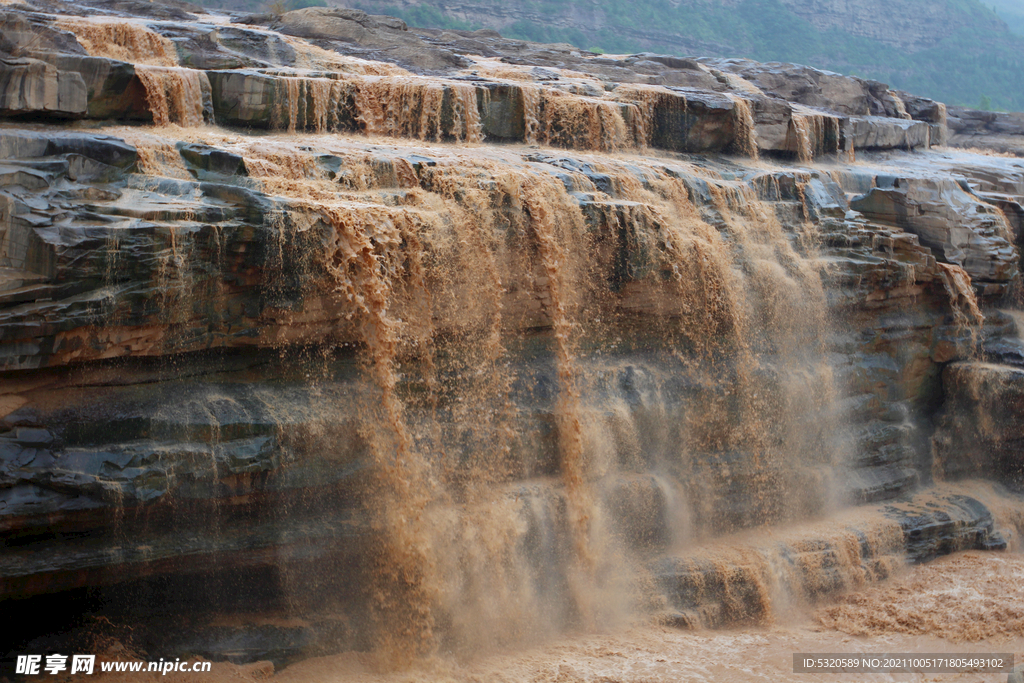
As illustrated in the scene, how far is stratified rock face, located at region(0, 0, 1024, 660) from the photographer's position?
8.49 m

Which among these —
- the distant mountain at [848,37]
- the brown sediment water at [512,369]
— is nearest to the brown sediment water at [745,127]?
the brown sediment water at [512,369]

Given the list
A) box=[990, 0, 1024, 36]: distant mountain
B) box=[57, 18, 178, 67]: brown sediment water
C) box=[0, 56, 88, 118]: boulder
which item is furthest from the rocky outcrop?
box=[990, 0, 1024, 36]: distant mountain

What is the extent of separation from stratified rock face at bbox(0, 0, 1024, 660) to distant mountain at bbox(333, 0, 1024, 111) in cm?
3706

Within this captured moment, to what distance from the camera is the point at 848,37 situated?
56.4 m

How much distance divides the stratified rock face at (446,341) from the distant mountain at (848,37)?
37.1 metres

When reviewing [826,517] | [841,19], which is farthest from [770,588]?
[841,19]

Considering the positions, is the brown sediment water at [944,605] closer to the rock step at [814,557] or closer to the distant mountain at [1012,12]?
the rock step at [814,557]

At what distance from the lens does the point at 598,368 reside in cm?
1144

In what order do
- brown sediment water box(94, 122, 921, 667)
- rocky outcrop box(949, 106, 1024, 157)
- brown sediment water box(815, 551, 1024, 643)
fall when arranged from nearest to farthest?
brown sediment water box(94, 122, 921, 667)
brown sediment water box(815, 551, 1024, 643)
rocky outcrop box(949, 106, 1024, 157)

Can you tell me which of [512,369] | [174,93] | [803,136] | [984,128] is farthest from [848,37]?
[512,369]

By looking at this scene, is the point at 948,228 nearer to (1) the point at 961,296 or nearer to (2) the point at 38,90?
(1) the point at 961,296

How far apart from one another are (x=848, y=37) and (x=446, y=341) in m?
55.3

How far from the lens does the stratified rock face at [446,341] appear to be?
334 inches

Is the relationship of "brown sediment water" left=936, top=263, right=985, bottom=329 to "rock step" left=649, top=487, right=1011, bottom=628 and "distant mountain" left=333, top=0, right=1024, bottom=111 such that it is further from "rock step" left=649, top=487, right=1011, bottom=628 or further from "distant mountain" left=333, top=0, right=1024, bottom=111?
"distant mountain" left=333, top=0, right=1024, bottom=111
